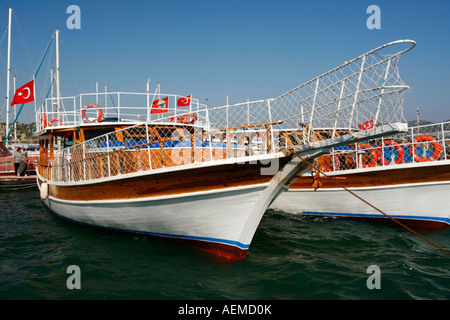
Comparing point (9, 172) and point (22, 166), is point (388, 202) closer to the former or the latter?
point (22, 166)

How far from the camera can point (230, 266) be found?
5988mm

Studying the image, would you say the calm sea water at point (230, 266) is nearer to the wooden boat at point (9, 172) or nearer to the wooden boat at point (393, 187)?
the wooden boat at point (393, 187)

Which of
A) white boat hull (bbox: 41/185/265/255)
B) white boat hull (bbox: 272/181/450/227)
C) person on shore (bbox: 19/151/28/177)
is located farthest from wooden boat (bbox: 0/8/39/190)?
white boat hull (bbox: 272/181/450/227)

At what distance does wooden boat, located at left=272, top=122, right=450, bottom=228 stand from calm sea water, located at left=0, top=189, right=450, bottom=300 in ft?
3.08

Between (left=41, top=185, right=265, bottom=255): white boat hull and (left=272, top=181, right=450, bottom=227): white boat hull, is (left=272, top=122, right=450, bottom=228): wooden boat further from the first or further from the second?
(left=41, top=185, right=265, bottom=255): white boat hull

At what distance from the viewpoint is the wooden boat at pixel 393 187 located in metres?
9.12

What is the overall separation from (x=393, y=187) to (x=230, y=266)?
6.38 meters

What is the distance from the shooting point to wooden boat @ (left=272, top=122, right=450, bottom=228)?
359 inches

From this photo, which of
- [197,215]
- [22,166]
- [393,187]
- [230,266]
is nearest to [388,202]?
[393,187]

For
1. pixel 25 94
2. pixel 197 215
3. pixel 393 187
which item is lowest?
pixel 197 215

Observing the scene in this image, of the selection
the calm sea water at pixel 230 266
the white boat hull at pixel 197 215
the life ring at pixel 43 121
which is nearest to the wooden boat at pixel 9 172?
the life ring at pixel 43 121

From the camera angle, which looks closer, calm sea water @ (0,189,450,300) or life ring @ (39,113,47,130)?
calm sea water @ (0,189,450,300)

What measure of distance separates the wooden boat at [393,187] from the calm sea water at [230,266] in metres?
0.94

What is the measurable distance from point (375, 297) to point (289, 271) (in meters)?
1.48
